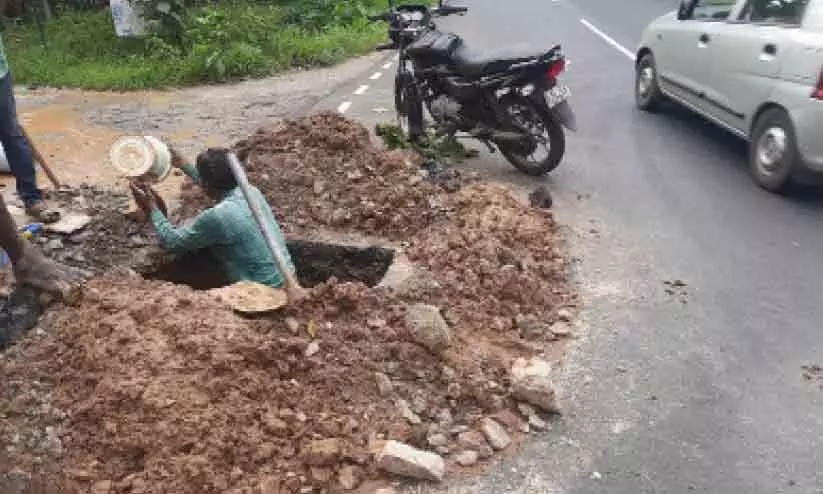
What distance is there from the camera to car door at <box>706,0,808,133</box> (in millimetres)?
5938

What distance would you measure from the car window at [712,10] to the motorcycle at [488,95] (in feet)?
6.16

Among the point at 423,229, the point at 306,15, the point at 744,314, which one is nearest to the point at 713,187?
the point at 744,314

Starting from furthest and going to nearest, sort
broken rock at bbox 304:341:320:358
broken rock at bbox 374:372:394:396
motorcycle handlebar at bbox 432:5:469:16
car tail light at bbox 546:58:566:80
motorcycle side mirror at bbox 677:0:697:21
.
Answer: motorcycle side mirror at bbox 677:0:697:21 < motorcycle handlebar at bbox 432:5:469:16 < car tail light at bbox 546:58:566:80 < broken rock at bbox 304:341:320:358 < broken rock at bbox 374:372:394:396

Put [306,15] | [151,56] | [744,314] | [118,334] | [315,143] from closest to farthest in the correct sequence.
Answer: [118,334] < [744,314] < [315,143] < [151,56] < [306,15]

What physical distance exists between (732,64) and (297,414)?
5.05m

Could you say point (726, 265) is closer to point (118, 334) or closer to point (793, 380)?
point (793, 380)

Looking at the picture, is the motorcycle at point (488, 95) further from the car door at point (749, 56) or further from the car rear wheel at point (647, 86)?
the car rear wheel at point (647, 86)

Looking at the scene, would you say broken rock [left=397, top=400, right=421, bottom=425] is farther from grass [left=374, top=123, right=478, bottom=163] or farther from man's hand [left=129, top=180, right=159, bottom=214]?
grass [left=374, top=123, right=478, bottom=163]

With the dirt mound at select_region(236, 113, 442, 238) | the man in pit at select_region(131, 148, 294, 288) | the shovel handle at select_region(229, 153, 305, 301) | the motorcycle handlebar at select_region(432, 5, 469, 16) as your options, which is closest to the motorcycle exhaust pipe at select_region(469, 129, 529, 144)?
the dirt mound at select_region(236, 113, 442, 238)

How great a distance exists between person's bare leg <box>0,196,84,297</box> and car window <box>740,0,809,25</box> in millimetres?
5437

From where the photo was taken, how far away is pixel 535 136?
6285mm

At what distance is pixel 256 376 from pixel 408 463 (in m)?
0.82

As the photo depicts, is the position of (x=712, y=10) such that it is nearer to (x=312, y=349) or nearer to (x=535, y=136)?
(x=535, y=136)

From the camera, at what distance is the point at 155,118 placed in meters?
8.91
